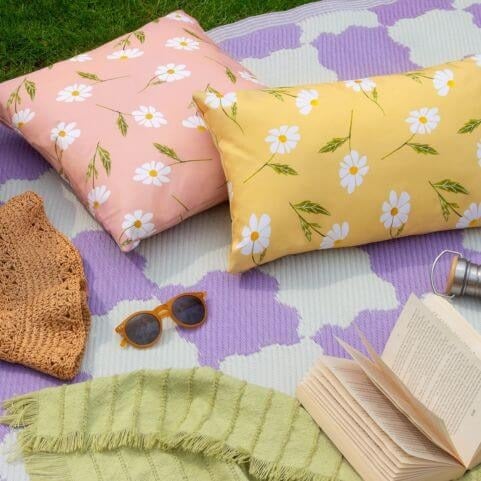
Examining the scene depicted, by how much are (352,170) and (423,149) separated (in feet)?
0.50

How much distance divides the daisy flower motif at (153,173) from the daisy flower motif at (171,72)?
0.21 m

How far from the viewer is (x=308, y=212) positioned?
1603 millimetres

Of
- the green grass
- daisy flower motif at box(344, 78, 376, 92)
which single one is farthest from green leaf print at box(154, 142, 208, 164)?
the green grass

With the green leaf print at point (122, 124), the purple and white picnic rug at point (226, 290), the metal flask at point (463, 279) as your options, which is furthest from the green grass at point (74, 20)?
the metal flask at point (463, 279)

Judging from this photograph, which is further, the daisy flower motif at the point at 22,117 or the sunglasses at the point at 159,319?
the daisy flower motif at the point at 22,117

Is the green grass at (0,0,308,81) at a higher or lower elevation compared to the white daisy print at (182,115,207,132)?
lower

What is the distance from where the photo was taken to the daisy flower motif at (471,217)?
1695mm

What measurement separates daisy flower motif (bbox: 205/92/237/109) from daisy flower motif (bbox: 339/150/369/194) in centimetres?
25

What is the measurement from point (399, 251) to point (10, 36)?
1.32 m

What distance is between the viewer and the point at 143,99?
5.56ft

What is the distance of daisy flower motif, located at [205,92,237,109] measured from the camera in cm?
160

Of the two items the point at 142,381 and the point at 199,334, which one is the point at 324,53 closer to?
the point at 199,334

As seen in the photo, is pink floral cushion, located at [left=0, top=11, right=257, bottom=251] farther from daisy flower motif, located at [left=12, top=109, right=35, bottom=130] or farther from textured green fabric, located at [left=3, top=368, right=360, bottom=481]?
textured green fabric, located at [left=3, top=368, right=360, bottom=481]

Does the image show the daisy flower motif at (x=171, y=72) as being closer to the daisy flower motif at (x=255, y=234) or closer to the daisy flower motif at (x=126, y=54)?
the daisy flower motif at (x=126, y=54)
